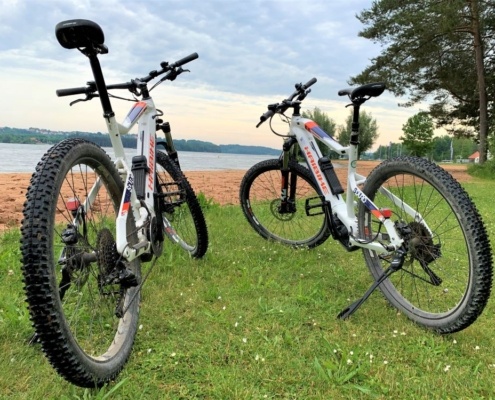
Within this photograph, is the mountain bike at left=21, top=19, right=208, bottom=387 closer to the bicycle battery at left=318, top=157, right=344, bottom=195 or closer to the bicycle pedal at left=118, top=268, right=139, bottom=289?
the bicycle pedal at left=118, top=268, right=139, bottom=289

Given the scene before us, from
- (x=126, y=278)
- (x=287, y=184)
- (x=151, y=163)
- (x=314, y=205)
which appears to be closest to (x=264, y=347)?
(x=126, y=278)

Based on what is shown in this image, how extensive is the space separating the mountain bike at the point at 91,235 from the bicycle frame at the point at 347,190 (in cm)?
123

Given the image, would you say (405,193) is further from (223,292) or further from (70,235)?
(70,235)

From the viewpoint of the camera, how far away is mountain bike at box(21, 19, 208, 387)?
155cm

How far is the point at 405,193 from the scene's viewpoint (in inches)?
111

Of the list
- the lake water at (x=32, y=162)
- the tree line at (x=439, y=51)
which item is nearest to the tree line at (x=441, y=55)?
the tree line at (x=439, y=51)

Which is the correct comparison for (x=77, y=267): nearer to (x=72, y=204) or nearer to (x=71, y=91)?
(x=72, y=204)

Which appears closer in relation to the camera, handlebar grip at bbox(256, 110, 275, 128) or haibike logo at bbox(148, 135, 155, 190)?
haibike logo at bbox(148, 135, 155, 190)

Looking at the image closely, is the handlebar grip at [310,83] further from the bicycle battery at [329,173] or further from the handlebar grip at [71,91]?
the handlebar grip at [71,91]

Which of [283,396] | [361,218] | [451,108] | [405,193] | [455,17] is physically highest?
[455,17]

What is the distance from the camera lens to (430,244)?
2.49m

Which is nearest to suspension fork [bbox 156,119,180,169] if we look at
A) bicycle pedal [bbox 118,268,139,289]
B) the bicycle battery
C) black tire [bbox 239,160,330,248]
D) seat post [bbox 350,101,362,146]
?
black tire [bbox 239,160,330,248]

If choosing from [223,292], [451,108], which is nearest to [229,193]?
[223,292]

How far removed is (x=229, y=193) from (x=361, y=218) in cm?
718
